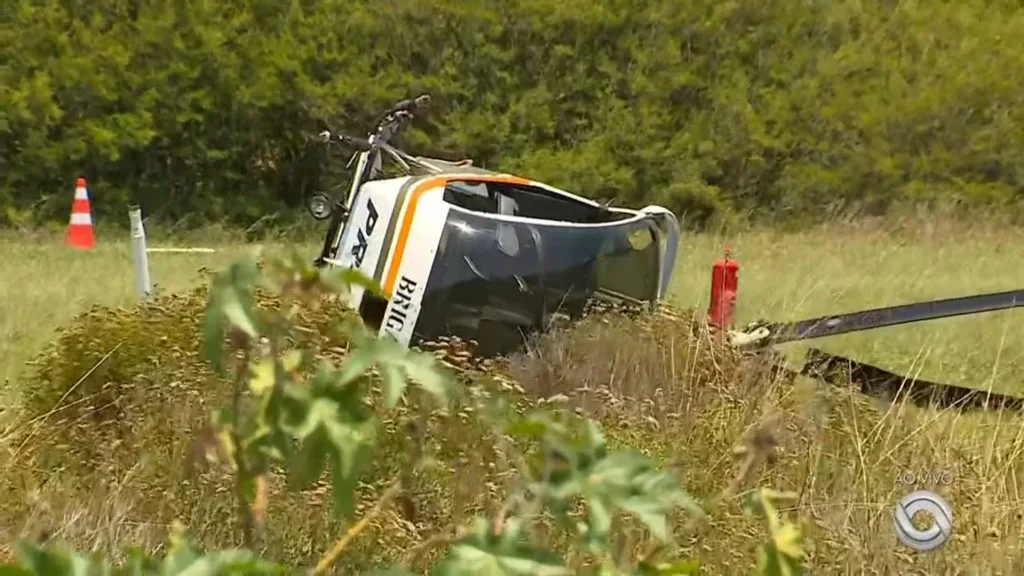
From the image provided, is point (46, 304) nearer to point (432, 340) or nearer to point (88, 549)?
point (432, 340)

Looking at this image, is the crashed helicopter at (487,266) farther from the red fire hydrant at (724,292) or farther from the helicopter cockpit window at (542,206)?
the helicopter cockpit window at (542,206)

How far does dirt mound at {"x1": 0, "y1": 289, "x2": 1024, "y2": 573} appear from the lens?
310 centimetres

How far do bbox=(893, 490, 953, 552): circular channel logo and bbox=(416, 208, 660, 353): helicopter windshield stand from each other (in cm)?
199

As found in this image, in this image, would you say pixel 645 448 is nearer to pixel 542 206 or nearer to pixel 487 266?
pixel 487 266

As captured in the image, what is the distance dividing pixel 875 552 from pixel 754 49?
46.2ft

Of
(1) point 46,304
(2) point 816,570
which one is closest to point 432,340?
(2) point 816,570

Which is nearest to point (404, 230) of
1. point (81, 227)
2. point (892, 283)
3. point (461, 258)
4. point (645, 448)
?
point (461, 258)

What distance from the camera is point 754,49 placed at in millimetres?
16656

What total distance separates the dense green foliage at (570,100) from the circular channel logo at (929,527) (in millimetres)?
12767

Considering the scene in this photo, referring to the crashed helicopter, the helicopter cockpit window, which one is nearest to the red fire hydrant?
the crashed helicopter

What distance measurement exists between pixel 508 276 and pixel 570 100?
11.9m

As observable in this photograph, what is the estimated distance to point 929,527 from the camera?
10.2 ft

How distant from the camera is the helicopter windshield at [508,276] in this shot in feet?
15.8

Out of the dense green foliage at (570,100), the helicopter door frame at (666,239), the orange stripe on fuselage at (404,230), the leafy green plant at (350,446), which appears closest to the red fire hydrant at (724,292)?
the helicopter door frame at (666,239)
